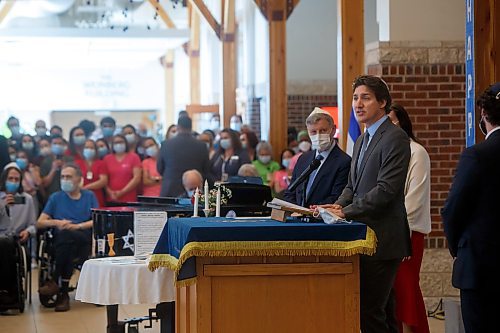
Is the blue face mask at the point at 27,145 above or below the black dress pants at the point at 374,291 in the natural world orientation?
above

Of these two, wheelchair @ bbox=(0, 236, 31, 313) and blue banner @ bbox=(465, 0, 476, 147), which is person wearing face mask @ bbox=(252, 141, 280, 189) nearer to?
wheelchair @ bbox=(0, 236, 31, 313)

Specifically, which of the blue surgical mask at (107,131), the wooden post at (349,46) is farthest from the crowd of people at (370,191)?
the wooden post at (349,46)

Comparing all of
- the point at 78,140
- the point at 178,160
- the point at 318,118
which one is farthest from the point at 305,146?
the point at 318,118

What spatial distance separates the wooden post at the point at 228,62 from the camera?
61.0 ft

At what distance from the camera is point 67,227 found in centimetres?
1065

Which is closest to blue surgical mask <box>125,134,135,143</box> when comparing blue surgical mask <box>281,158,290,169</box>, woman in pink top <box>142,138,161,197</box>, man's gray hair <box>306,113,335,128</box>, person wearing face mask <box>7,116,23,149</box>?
woman in pink top <box>142,138,161,197</box>

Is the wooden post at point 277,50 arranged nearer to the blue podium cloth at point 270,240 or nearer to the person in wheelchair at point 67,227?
the person in wheelchair at point 67,227

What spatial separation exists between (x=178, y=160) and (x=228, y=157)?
44.3 inches

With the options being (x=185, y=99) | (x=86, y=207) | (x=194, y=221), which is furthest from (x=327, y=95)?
(x=185, y=99)

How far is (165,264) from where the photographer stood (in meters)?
5.99

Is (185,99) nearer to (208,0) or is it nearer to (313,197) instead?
(208,0)

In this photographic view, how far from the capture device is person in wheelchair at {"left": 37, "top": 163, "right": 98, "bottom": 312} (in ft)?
34.3

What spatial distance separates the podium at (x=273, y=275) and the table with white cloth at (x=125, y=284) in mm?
1545

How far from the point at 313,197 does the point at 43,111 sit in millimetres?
25856
